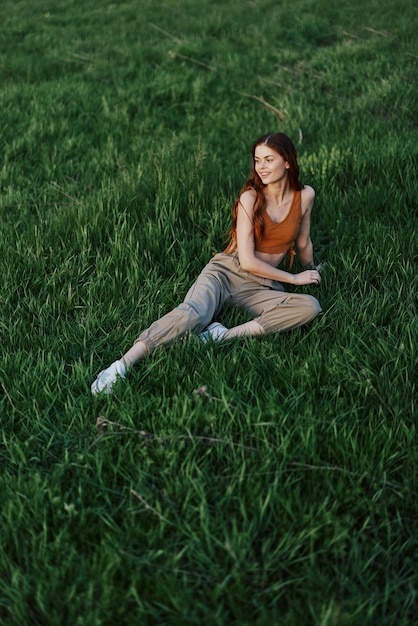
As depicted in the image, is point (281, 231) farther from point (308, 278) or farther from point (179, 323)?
point (179, 323)

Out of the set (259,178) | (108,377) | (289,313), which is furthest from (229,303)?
(108,377)

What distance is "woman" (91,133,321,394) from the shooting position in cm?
291

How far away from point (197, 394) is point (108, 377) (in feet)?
1.40

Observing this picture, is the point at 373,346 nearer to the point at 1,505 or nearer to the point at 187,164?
the point at 1,505

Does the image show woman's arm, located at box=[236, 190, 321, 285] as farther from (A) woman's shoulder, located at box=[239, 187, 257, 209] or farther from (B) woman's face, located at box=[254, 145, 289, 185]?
(B) woman's face, located at box=[254, 145, 289, 185]

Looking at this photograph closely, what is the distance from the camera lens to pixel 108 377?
260cm

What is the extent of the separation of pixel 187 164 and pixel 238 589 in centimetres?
316

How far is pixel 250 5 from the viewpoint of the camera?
9.30 m

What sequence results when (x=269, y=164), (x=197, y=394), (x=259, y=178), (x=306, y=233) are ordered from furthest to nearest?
1. (x=306, y=233)
2. (x=259, y=178)
3. (x=269, y=164)
4. (x=197, y=394)

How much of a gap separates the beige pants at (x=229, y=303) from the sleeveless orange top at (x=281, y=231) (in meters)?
0.17

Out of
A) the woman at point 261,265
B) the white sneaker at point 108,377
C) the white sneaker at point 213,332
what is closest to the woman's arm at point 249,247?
the woman at point 261,265

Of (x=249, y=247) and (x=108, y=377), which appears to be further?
(x=249, y=247)

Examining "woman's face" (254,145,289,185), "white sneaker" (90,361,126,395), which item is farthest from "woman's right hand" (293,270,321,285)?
"white sneaker" (90,361,126,395)

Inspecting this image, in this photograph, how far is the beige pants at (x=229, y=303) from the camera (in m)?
2.83
